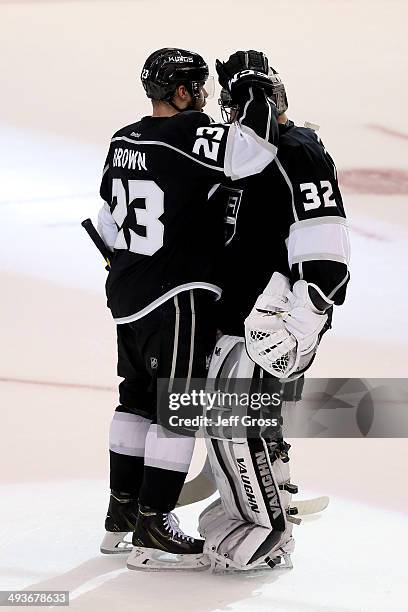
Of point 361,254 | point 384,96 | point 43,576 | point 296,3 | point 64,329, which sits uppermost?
point 296,3

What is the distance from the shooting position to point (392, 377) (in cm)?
373

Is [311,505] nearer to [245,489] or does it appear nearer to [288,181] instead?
[245,489]

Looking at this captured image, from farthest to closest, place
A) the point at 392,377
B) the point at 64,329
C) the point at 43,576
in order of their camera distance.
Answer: the point at 64,329
the point at 392,377
the point at 43,576

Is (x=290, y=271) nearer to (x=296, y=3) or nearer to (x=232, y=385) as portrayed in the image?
(x=232, y=385)

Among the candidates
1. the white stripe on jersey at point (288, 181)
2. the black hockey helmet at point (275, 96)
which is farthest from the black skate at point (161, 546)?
the black hockey helmet at point (275, 96)

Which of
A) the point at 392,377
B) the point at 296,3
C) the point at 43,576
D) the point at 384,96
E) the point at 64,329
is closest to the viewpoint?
the point at 43,576

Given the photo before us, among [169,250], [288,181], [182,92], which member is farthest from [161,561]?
[182,92]

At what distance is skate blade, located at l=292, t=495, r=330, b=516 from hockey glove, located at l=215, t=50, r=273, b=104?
1116mm

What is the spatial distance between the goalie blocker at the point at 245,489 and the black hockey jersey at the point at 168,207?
0.20 m

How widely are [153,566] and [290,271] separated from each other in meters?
0.77

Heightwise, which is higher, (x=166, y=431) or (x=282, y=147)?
(x=282, y=147)

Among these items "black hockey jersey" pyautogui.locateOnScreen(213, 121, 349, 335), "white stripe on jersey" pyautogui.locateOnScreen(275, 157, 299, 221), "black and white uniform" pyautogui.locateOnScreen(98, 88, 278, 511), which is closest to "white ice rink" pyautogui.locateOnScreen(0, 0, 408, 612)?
"black and white uniform" pyautogui.locateOnScreen(98, 88, 278, 511)

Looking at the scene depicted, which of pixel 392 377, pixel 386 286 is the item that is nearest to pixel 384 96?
pixel 386 286

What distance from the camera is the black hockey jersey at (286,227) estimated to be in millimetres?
2420
